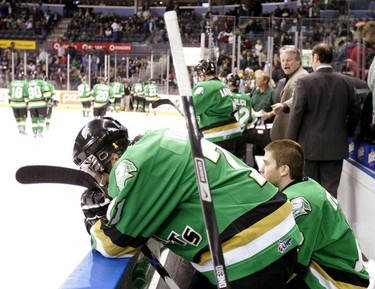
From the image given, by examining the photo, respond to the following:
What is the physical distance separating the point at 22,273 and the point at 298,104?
1684 mm

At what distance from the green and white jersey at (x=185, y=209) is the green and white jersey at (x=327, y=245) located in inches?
11.5

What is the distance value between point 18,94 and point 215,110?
294 inches

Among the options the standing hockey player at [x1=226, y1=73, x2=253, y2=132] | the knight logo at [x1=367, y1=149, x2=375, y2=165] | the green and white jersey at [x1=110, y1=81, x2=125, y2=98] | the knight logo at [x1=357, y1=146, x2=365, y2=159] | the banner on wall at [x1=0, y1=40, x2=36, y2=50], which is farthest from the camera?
the banner on wall at [x1=0, y1=40, x2=36, y2=50]

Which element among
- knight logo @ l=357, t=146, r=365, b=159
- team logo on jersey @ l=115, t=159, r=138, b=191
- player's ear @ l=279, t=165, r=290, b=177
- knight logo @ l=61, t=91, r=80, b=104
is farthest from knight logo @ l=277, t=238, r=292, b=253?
knight logo @ l=61, t=91, r=80, b=104

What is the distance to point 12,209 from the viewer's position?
4277 millimetres

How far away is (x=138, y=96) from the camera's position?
1609cm

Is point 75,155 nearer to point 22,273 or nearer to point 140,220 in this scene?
point 140,220

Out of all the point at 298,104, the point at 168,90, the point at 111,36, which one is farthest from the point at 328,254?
the point at 111,36

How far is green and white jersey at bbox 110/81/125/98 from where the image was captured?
597 inches

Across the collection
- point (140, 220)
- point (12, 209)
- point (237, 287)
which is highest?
point (140, 220)

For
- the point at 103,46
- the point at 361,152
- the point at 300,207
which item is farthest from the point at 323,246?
the point at 103,46

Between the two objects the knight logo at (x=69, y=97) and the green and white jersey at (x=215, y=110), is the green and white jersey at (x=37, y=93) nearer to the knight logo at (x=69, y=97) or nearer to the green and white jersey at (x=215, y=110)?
the knight logo at (x=69, y=97)

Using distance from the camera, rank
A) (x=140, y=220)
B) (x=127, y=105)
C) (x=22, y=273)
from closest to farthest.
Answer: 1. (x=140, y=220)
2. (x=22, y=273)
3. (x=127, y=105)

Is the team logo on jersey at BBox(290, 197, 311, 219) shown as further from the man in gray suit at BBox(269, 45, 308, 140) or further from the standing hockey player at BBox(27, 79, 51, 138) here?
the standing hockey player at BBox(27, 79, 51, 138)
